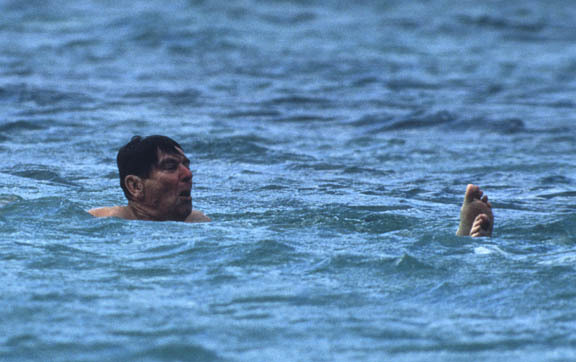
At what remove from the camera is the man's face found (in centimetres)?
832

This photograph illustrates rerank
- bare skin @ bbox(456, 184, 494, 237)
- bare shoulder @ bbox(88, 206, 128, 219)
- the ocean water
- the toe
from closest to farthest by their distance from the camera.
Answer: the ocean water
bare skin @ bbox(456, 184, 494, 237)
the toe
bare shoulder @ bbox(88, 206, 128, 219)

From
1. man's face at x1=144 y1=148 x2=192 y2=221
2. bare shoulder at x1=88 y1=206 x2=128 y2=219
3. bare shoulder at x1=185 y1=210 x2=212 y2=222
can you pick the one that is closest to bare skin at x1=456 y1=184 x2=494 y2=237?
bare shoulder at x1=185 y1=210 x2=212 y2=222

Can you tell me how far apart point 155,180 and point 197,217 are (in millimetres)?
492

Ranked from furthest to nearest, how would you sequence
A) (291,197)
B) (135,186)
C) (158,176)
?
(291,197), (135,186), (158,176)

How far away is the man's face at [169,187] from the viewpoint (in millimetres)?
8322

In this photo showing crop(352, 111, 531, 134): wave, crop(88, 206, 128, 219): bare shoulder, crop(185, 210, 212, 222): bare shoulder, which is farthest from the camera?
crop(352, 111, 531, 134): wave

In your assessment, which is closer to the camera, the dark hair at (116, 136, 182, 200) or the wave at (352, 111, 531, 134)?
the dark hair at (116, 136, 182, 200)

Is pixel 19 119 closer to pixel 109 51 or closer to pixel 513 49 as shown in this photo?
pixel 109 51

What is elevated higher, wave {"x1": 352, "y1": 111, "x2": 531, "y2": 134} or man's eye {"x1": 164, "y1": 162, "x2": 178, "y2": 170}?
man's eye {"x1": 164, "y1": 162, "x2": 178, "y2": 170}

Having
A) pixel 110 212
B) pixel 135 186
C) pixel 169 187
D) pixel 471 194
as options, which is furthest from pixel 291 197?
pixel 471 194

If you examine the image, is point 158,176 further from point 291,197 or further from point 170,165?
point 291,197

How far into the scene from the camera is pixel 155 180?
834 cm

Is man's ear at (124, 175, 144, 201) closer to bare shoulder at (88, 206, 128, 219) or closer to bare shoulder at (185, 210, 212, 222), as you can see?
bare shoulder at (88, 206, 128, 219)

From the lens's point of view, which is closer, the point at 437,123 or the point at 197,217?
the point at 197,217
